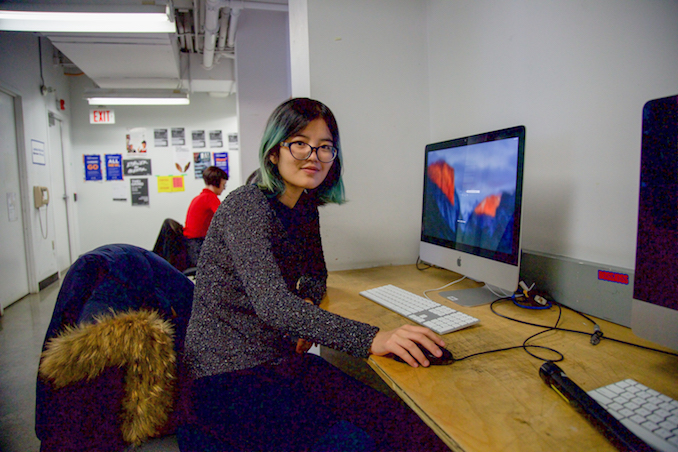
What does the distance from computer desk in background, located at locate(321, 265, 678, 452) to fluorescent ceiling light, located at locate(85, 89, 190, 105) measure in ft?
16.9

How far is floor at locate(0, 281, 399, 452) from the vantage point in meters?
1.69

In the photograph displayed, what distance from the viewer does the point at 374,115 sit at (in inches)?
68.7

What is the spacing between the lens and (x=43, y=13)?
8.96ft

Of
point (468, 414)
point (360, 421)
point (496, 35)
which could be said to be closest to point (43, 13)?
point (496, 35)

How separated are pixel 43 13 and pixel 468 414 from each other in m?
3.72

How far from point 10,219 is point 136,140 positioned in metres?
2.66

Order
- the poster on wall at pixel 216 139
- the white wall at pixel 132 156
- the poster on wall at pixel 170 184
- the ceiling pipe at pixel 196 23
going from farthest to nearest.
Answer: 1. the poster on wall at pixel 216 139
2. the poster on wall at pixel 170 184
3. the white wall at pixel 132 156
4. the ceiling pipe at pixel 196 23

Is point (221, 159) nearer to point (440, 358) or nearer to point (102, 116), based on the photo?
point (102, 116)

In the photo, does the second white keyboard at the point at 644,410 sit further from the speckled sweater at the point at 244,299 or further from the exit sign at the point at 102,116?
the exit sign at the point at 102,116

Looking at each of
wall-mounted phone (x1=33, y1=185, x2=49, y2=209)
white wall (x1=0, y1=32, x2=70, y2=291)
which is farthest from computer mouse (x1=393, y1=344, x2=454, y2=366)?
wall-mounted phone (x1=33, y1=185, x2=49, y2=209)

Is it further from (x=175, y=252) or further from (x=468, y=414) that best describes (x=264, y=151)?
(x=175, y=252)

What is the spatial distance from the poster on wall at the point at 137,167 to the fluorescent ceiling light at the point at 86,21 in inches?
124

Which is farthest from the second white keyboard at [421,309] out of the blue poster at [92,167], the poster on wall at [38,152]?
the blue poster at [92,167]

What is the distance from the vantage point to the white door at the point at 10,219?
3.53 meters
